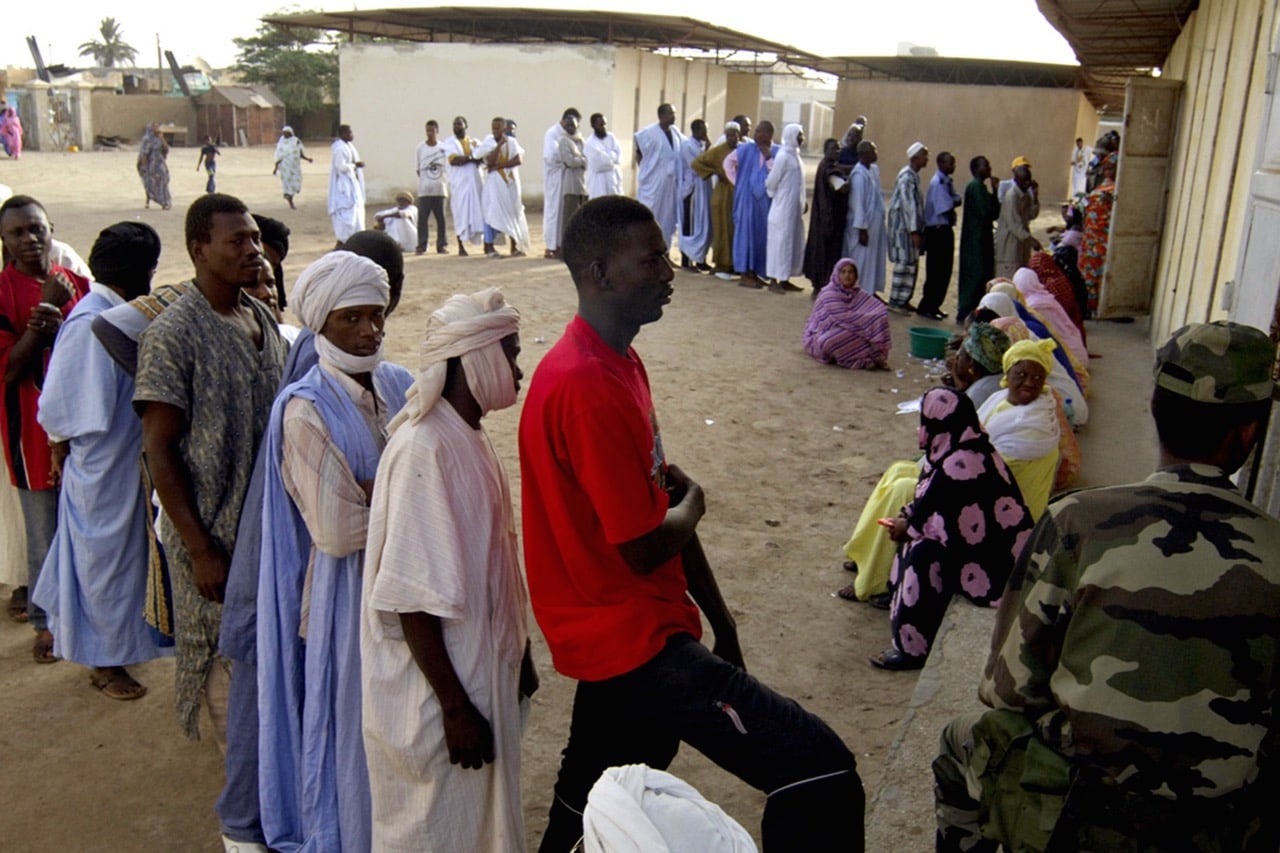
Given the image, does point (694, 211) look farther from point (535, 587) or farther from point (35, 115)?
point (35, 115)

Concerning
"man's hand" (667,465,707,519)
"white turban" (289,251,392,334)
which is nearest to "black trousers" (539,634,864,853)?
"man's hand" (667,465,707,519)

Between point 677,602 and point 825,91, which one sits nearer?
point 677,602

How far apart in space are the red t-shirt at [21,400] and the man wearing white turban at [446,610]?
7.66 ft

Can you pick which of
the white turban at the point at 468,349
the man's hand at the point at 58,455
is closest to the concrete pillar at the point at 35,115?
the man's hand at the point at 58,455

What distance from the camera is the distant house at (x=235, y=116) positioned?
38.9 metres

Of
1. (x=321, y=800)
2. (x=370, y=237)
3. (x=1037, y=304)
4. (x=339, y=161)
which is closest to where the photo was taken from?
(x=321, y=800)

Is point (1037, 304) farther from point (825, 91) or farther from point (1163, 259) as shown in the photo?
point (825, 91)

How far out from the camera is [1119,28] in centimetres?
1180

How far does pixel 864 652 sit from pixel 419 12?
1812cm

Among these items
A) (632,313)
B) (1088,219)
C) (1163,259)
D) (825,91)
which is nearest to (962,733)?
(632,313)

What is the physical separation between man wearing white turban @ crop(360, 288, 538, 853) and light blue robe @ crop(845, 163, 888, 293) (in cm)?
976

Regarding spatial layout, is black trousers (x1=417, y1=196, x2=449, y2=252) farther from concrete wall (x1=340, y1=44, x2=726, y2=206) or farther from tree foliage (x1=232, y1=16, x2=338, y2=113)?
tree foliage (x1=232, y1=16, x2=338, y2=113)

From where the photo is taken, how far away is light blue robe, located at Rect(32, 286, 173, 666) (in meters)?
3.36

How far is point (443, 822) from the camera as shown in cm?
232
